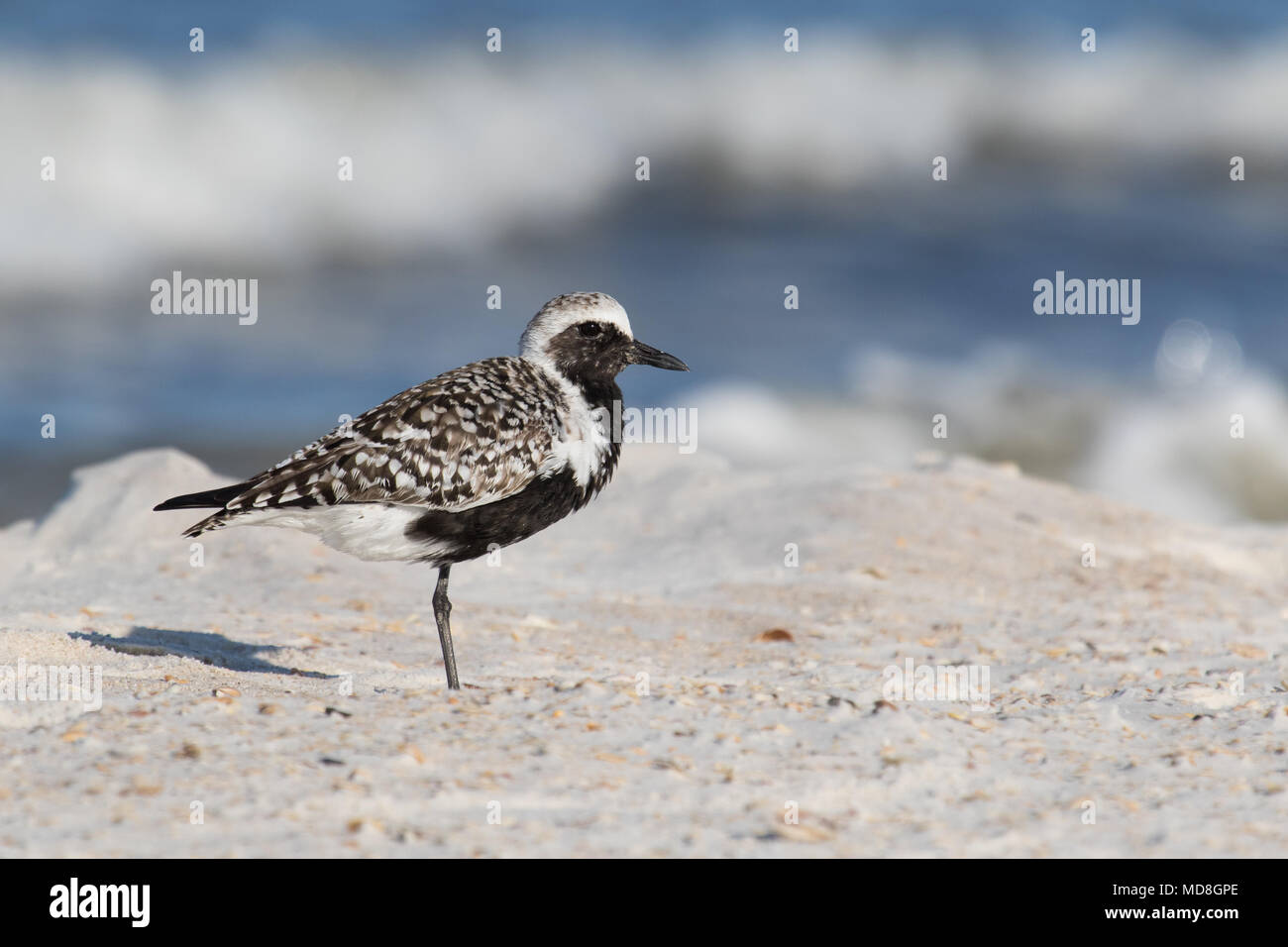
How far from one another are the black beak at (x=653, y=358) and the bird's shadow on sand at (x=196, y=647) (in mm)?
2473

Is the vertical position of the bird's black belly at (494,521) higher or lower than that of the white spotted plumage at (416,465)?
lower

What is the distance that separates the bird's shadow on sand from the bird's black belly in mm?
993

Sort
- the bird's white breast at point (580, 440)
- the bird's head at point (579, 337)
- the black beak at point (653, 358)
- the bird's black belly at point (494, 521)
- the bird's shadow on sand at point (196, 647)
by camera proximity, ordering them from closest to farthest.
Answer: the bird's black belly at point (494, 521) < the bird's white breast at point (580, 440) < the bird's shadow on sand at point (196, 647) < the bird's head at point (579, 337) < the black beak at point (653, 358)

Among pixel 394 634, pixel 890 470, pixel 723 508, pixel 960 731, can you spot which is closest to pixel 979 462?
pixel 890 470

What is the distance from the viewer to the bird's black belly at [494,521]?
6.94 m

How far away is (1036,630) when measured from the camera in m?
9.34

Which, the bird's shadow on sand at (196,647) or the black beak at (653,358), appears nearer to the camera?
the bird's shadow on sand at (196,647)

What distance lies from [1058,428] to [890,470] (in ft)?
32.9

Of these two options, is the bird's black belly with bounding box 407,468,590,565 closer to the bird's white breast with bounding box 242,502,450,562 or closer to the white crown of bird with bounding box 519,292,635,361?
the bird's white breast with bounding box 242,502,450,562

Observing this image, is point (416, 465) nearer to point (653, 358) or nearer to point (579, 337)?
point (579, 337)

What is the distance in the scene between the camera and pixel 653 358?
8.05 metres

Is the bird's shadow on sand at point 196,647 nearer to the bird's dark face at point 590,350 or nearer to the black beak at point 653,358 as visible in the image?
the bird's dark face at point 590,350

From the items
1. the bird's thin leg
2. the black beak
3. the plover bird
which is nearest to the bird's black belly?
the plover bird

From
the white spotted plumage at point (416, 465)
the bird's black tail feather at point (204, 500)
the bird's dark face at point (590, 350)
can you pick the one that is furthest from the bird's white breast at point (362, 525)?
the bird's dark face at point (590, 350)
